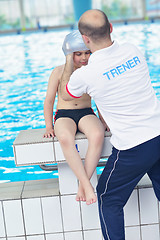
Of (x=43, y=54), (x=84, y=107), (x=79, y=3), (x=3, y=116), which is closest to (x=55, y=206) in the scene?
(x=84, y=107)

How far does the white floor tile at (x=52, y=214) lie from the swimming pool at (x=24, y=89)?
1.74 metres

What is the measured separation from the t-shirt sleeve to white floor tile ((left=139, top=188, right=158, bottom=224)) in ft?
2.77

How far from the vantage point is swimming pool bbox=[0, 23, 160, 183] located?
4414 mm

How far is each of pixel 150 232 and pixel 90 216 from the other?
43 centimetres

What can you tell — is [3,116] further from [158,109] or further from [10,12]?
[10,12]

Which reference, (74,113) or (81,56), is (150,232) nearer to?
(74,113)

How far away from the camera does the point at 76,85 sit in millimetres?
1947

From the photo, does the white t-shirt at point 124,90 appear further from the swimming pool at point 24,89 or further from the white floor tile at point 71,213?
the swimming pool at point 24,89

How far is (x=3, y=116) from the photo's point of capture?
6223mm

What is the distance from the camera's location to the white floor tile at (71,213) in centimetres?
241

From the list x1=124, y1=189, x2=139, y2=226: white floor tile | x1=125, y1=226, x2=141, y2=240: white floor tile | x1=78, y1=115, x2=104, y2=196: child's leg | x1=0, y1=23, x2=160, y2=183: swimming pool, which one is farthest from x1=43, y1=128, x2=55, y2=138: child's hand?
x1=0, y1=23, x2=160, y2=183: swimming pool

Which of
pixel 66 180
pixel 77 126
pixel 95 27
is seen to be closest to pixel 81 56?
pixel 77 126

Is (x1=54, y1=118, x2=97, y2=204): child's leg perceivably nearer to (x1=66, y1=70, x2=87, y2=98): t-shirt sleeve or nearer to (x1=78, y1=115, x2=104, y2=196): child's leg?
(x1=78, y1=115, x2=104, y2=196): child's leg

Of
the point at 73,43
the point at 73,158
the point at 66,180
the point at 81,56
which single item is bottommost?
the point at 66,180
